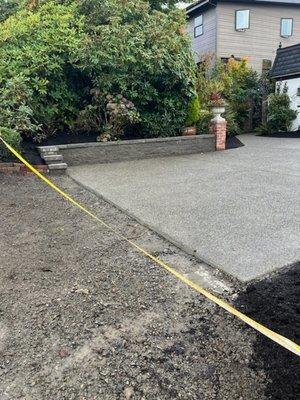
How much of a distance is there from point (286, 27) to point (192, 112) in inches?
578

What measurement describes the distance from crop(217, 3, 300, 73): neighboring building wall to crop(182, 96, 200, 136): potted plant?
11.1 meters

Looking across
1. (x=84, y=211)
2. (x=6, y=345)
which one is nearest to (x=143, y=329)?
(x=6, y=345)

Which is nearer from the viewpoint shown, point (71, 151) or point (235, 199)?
point (235, 199)

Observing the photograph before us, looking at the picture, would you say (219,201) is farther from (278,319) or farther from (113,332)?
(113,332)

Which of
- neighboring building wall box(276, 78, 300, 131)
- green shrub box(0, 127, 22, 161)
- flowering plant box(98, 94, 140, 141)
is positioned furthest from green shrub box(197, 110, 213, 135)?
neighboring building wall box(276, 78, 300, 131)

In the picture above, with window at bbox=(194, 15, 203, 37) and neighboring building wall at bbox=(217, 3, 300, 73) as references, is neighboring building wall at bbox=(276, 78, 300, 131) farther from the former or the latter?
window at bbox=(194, 15, 203, 37)

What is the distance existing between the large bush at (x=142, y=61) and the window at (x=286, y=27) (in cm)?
1363

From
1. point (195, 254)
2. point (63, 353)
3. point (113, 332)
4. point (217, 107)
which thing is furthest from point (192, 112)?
point (63, 353)

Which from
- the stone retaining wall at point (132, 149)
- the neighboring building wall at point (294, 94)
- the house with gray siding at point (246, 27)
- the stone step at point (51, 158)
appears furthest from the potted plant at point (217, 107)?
the house with gray siding at point (246, 27)

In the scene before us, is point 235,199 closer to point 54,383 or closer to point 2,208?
point 2,208

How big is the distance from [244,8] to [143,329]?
67.4 ft

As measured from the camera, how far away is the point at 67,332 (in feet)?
7.06

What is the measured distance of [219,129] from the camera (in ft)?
29.9

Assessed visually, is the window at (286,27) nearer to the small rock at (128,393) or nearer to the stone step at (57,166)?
the stone step at (57,166)
